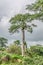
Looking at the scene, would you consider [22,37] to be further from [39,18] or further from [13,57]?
[39,18]

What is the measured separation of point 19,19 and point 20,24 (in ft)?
8.66

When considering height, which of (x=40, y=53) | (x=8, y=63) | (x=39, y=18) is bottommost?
(x=8, y=63)

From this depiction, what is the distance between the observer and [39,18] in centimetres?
1912

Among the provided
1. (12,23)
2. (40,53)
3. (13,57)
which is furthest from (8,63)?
(40,53)

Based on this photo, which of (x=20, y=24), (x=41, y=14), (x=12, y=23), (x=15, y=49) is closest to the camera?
(x=41, y=14)

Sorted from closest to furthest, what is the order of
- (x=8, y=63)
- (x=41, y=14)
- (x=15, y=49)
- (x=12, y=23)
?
(x=41, y=14), (x=8, y=63), (x=12, y=23), (x=15, y=49)

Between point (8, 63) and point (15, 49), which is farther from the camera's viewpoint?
point (15, 49)

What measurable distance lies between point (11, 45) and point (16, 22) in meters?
12.7

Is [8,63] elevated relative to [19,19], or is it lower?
lower

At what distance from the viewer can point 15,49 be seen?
180 ft

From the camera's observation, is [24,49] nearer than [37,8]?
No

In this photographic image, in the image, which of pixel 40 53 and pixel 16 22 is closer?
pixel 40 53

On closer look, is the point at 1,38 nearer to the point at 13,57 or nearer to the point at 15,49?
the point at 15,49

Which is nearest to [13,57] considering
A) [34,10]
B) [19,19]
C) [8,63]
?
[8,63]
